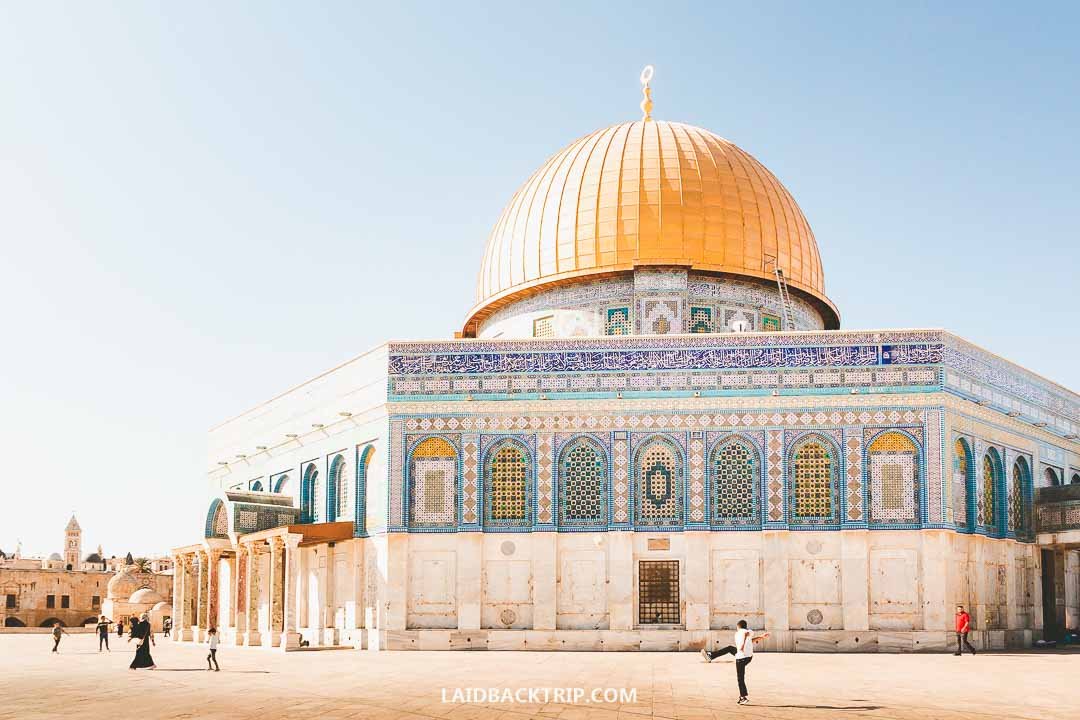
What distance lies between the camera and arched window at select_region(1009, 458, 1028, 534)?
27516mm

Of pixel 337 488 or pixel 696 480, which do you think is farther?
pixel 337 488

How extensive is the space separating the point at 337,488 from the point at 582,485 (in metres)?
6.44

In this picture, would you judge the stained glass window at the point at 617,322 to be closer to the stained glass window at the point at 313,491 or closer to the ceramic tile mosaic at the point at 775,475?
the ceramic tile mosaic at the point at 775,475

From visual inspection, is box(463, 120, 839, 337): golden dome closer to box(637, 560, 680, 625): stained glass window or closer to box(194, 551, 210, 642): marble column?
box(637, 560, 680, 625): stained glass window

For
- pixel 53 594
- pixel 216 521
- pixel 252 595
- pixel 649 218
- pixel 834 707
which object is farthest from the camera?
pixel 53 594

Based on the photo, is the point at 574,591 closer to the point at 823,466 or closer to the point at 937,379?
the point at 823,466

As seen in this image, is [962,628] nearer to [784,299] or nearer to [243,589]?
[784,299]

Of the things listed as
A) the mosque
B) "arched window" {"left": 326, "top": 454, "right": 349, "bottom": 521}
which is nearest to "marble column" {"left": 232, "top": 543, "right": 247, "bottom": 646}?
the mosque

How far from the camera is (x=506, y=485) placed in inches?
1021

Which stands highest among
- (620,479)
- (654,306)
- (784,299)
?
(784,299)

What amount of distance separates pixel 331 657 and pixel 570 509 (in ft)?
19.0

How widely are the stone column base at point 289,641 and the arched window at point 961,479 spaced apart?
553 inches

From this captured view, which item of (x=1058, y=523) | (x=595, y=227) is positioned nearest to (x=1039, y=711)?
(x=1058, y=523)

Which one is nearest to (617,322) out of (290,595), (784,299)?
(784,299)
